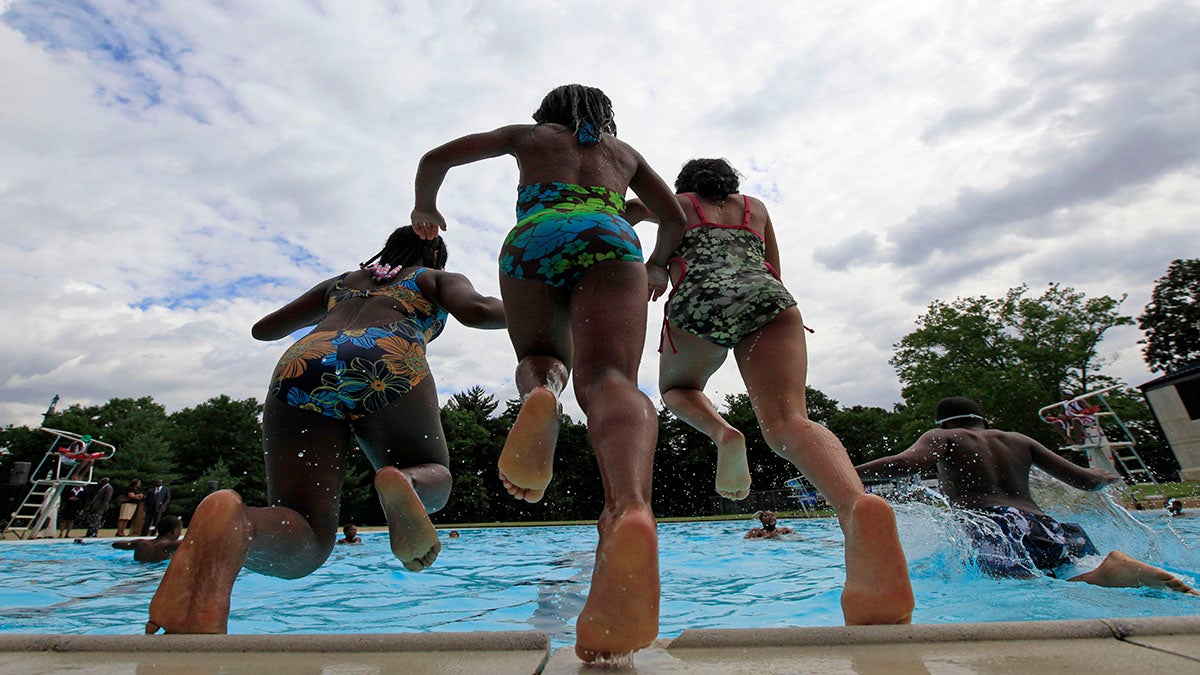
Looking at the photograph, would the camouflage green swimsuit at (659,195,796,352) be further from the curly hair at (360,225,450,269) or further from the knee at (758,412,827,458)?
the curly hair at (360,225,450,269)

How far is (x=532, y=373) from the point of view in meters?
2.11

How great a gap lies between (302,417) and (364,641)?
134cm

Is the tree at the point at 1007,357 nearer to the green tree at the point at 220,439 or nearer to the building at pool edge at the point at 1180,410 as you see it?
the building at pool edge at the point at 1180,410

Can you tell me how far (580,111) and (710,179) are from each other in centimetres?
87

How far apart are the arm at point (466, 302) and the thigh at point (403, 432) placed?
338 mm

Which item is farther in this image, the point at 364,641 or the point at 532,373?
the point at 532,373

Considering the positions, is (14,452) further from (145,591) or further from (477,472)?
(145,591)

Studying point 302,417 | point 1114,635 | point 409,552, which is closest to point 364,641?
point 409,552

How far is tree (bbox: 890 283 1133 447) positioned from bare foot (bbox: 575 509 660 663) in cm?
3170

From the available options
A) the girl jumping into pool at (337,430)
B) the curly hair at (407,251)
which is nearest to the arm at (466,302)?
the girl jumping into pool at (337,430)

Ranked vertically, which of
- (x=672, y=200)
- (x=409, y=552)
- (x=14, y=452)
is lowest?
(x=409, y=552)

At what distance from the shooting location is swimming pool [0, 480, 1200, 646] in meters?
3.02

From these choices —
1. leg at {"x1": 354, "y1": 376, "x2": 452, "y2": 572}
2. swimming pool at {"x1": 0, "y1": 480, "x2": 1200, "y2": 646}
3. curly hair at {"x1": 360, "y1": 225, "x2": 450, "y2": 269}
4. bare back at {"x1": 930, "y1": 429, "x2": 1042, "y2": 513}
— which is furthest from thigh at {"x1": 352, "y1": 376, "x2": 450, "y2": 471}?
bare back at {"x1": 930, "y1": 429, "x2": 1042, "y2": 513}

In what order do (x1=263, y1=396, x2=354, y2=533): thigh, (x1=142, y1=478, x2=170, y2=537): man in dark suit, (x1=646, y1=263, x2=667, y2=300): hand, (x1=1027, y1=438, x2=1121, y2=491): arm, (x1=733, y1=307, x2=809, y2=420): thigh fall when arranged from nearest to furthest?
(x1=733, y1=307, x2=809, y2=420): thigh < (x1=263, y1=396, x2=354, y2=533): thigh < (x1=646, y1=263, x2=667, y2=300): hand < (x1=1027, y1=438, x2=1121, y2=491): arm < (x1=142, y1=478, x2=170, y2=537): man in dark suit
